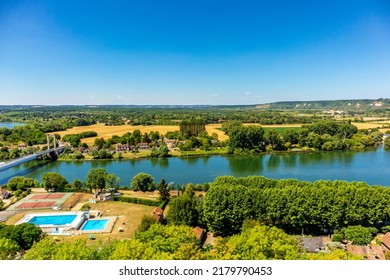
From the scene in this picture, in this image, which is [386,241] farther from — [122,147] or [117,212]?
[122,147]

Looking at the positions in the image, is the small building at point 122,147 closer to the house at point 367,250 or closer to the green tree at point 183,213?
the green tree at point 183,213

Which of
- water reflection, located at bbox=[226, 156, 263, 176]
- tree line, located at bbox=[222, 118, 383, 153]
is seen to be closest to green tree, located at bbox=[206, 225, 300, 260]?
water reflection, located at bbox=[226, 156, 263, 176]

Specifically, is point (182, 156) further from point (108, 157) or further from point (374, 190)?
point (374, 190)

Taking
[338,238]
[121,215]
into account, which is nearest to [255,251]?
[338,238]

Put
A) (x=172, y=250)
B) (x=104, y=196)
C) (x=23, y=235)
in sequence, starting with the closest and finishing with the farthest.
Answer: (x=172, y=250)
(x=23, y=235)
(x=104, y=196)

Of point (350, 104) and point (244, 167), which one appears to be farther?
point (350, 104)

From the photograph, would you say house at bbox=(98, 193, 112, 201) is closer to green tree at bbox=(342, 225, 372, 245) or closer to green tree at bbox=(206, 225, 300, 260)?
green tree at bbox=(206, 225, 300, 260)
